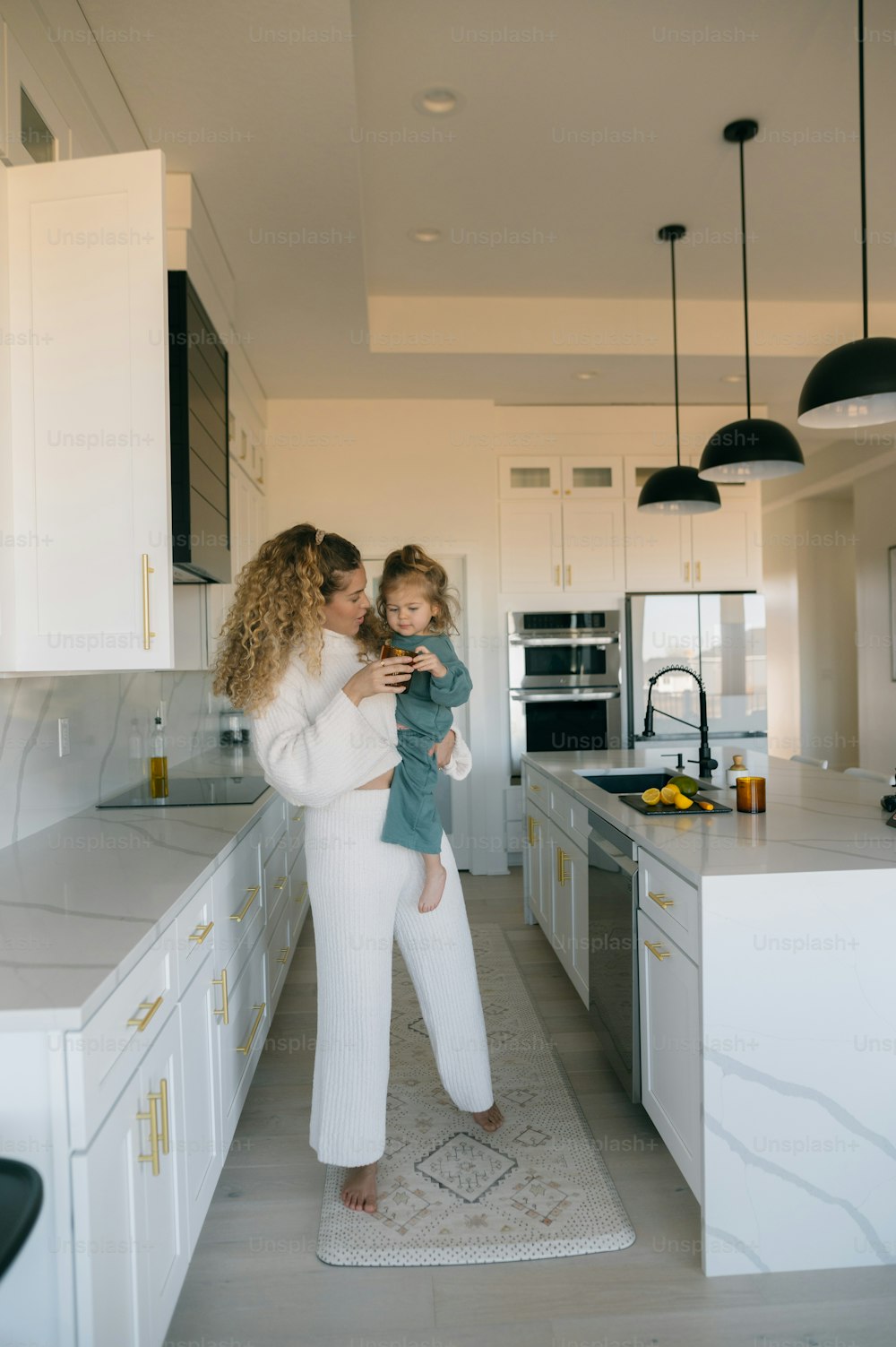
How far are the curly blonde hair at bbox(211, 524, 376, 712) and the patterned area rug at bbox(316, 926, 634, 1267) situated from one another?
3.94 feet

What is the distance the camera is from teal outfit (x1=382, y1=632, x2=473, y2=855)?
2.10 meters

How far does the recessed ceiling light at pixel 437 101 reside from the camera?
2928 mm

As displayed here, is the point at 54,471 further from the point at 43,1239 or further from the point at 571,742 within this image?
the point at 571,742

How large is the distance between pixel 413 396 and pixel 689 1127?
4.32 metres

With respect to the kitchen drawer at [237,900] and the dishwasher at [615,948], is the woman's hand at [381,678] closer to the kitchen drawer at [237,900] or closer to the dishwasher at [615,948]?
the kitchen drawer at [237,900]

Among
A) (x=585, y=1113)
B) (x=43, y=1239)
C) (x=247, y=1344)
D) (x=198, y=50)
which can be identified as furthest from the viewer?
(x=585, y=1113)

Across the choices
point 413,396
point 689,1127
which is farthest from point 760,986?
point 413,396

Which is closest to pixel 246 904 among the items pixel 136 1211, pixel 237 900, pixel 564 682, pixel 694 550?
pixel 237 900

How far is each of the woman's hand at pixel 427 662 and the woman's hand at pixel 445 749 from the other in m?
0.25

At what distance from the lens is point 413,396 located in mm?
5305

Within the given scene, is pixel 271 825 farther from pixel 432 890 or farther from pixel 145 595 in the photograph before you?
pixel 145 595

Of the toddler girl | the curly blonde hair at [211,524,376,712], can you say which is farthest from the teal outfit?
the curly blonde hair at [211,524,376,712]

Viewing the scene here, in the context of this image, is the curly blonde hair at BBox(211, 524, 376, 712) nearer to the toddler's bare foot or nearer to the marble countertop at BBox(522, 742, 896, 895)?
the toddler's bare foot

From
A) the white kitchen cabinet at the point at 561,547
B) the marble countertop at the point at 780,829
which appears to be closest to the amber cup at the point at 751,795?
the marble countertop at the point at 780,829
